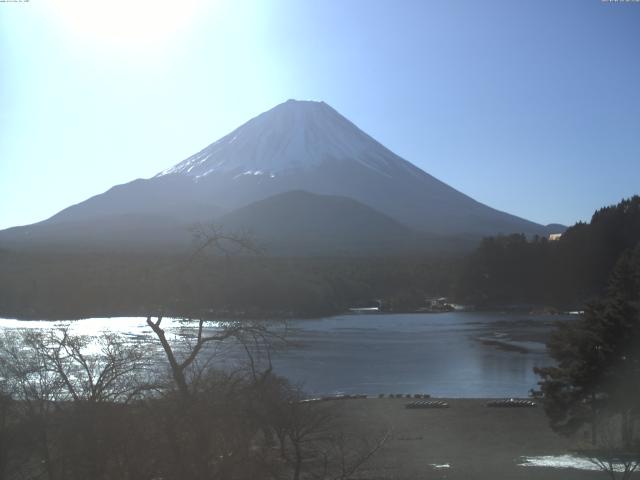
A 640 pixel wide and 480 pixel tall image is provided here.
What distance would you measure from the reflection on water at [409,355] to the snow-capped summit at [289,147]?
57.7m

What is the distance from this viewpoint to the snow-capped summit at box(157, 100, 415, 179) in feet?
313

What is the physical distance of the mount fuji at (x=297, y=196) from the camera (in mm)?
72688

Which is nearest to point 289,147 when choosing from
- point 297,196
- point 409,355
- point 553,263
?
point 297,196

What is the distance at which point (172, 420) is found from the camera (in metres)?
3.98

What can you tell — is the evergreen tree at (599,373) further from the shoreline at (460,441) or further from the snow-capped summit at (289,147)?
the snow-capped summit at (289,147)

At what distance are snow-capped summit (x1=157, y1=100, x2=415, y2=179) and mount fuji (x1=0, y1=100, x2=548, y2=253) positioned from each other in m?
0.12

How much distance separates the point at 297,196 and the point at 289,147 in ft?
56.5

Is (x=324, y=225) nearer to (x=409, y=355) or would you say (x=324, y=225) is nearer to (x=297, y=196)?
(x=297, y=196)

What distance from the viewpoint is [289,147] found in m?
97.9

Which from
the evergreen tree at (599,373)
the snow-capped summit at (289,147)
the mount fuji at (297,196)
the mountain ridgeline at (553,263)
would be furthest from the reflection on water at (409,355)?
the snow-capped summit at (289,147)

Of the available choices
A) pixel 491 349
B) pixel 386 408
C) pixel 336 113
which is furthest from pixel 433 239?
pixel 386 408

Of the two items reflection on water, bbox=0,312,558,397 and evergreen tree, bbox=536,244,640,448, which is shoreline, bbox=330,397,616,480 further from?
reflection on water, bbox=0,312,558,397

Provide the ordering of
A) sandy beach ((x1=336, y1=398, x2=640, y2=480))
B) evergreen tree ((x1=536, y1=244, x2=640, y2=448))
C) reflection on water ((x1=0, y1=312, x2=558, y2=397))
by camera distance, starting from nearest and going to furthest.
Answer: sandy beach ((x1=336, y1=398, x2=640, y2=480)), evergreen tree ((x1=536, y1=244, x2=640, y2=448)), reflection on water ((x1=0, y1=312, x2=558, y2=397))

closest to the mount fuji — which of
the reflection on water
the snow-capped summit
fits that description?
the snow-capped summit
